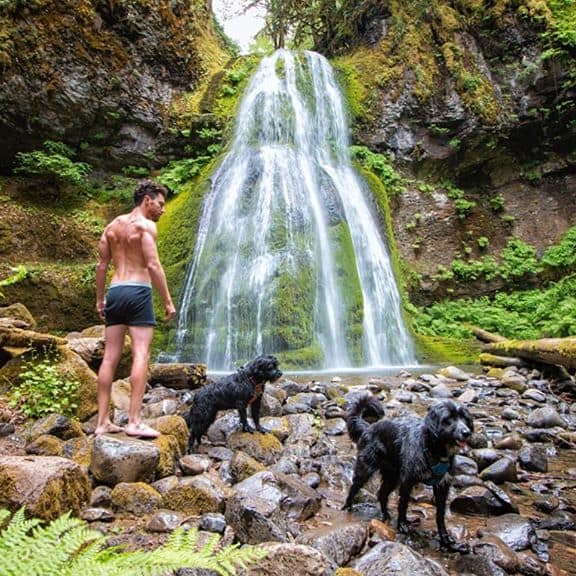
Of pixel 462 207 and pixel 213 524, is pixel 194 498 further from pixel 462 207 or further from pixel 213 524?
pixel 462 207

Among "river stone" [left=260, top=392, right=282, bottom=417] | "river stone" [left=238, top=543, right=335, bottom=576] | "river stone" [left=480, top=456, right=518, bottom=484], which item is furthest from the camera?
"river stone" [left=260, top=392, right=282, bottom=417]

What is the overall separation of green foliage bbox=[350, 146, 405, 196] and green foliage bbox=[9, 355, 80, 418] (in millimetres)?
13103

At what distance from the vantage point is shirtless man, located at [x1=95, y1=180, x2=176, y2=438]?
11.2 ft

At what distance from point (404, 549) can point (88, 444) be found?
2175mm

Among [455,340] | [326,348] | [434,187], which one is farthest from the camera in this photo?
[434,187]

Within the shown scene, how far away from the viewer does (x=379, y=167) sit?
1555 cm

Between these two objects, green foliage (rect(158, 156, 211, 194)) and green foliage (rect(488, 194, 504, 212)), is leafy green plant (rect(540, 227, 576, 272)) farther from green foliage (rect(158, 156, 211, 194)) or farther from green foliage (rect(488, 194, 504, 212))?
green foliage (rect(158, 156, 211, 194))

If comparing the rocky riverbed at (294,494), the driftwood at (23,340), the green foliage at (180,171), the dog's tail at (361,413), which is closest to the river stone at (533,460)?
the rocky riverbed at (294,494)

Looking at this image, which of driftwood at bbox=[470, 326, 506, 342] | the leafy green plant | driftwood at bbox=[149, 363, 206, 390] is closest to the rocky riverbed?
driftwood at bbox=[149, 363, 206, 390]

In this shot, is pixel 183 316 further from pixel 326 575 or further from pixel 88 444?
pixel 326 575

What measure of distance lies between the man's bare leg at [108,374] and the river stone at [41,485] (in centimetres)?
93

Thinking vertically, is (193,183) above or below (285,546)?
above

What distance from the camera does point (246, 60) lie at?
17.3 m

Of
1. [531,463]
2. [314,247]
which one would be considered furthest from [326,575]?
[314,247]
